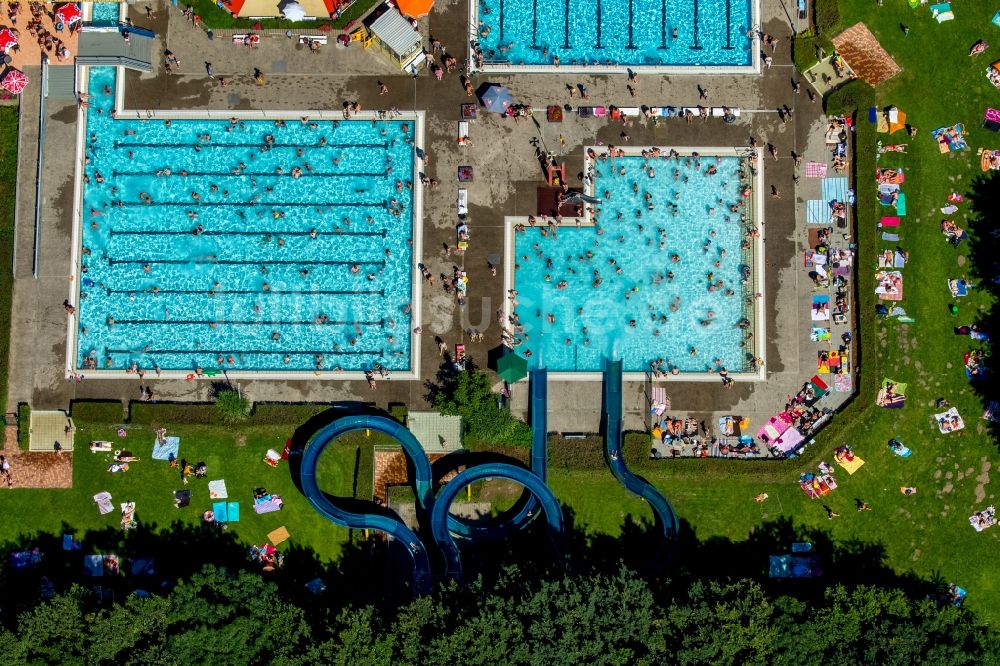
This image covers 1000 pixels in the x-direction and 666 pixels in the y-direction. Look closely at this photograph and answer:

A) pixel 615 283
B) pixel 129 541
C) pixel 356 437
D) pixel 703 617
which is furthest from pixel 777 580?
pixel 129 541

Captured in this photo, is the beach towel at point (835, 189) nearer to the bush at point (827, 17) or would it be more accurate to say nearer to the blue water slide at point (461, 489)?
the bush at point (827, 17)

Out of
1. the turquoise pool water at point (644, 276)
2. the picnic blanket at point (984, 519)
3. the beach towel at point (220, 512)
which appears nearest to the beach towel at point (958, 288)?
the turquoise pool water at point (644, 276)

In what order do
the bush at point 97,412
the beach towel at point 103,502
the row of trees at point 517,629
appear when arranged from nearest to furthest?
the row of trees at point 517,629, the bush at point 97,412, the beach towel at point 103,502

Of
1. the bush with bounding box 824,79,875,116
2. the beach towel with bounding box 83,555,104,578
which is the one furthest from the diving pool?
the beach towel with bounding box 83,555,104,578

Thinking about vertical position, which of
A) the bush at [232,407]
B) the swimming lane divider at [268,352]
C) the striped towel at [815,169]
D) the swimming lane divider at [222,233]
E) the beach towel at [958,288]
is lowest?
the bush at [232,407]

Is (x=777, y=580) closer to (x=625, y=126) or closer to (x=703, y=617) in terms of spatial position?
(x=703, y=617)

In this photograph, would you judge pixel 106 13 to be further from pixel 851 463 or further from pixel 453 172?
pixel 851 463
